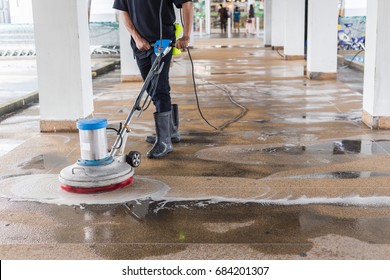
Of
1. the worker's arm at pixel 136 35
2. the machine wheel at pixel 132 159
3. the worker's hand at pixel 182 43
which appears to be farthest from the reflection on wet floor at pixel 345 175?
the worker's arm at pixel 136 35

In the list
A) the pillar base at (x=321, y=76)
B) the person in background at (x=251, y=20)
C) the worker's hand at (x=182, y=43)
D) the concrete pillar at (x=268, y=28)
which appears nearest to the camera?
the worker's hand at (x=182, y=43)

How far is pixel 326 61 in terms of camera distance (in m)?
12.8

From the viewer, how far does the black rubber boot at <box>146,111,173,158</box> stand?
19.1ft

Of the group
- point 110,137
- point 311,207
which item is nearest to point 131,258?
point 311,207

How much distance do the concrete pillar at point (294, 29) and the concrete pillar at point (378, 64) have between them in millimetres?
10536

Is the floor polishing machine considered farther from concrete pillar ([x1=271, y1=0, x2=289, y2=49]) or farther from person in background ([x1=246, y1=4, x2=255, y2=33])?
person in background ([x1=246, y1=4, x2=255, y2=33])

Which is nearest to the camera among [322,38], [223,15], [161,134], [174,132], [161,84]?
[161,84]

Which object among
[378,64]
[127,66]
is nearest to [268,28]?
[127,66]

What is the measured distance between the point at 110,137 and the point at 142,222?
304 centimetres

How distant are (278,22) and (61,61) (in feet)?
54.5

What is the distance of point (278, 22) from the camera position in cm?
2244

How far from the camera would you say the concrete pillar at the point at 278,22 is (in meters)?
22.1

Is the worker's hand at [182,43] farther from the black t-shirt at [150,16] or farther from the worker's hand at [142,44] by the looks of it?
the worker's hand at [142,44]

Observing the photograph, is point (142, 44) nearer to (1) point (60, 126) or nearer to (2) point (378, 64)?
(1) point (60, 126)
